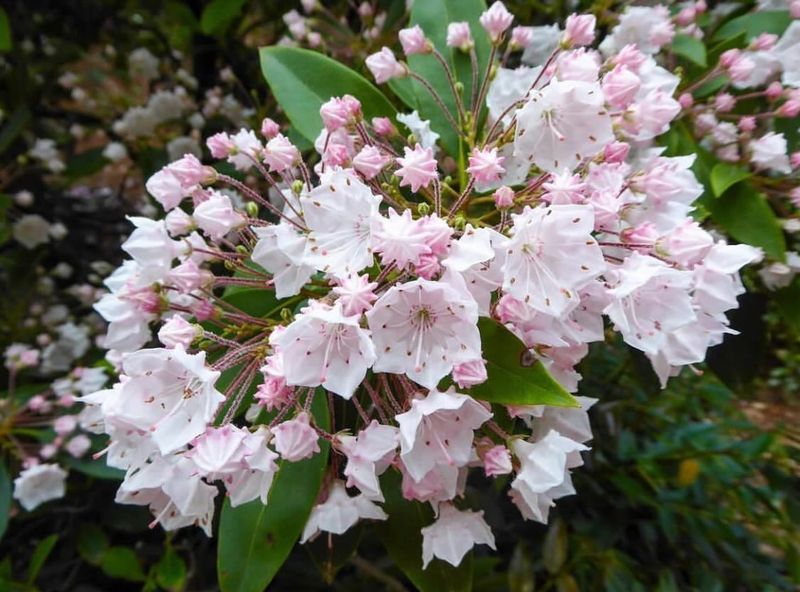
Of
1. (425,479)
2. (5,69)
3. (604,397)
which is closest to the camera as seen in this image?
(425,479)

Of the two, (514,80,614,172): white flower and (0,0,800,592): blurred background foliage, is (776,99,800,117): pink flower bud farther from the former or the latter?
(514,80,614,172): white flower

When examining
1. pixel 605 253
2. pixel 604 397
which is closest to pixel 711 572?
pixel 604 397

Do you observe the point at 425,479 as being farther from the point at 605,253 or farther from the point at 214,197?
the point at 214,197

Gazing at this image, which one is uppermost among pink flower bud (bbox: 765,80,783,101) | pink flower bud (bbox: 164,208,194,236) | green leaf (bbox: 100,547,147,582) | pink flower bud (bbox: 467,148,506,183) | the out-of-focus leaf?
pink flower bud (bbox: 467,148,506,183)

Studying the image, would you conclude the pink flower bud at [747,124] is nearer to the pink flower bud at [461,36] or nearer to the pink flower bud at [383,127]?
the pink flower bud at [461,36]

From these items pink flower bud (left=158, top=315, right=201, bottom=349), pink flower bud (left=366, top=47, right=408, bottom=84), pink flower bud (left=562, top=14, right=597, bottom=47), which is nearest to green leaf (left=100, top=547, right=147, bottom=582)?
pink flower bud (left=158, top=315, right=201, bottom=349)

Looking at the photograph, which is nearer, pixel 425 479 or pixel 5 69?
pixel 425 479

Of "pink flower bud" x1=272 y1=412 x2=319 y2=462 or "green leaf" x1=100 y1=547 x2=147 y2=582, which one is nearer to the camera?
"pink flower bud" x1=272 y1=412 x2=319 y2=462
